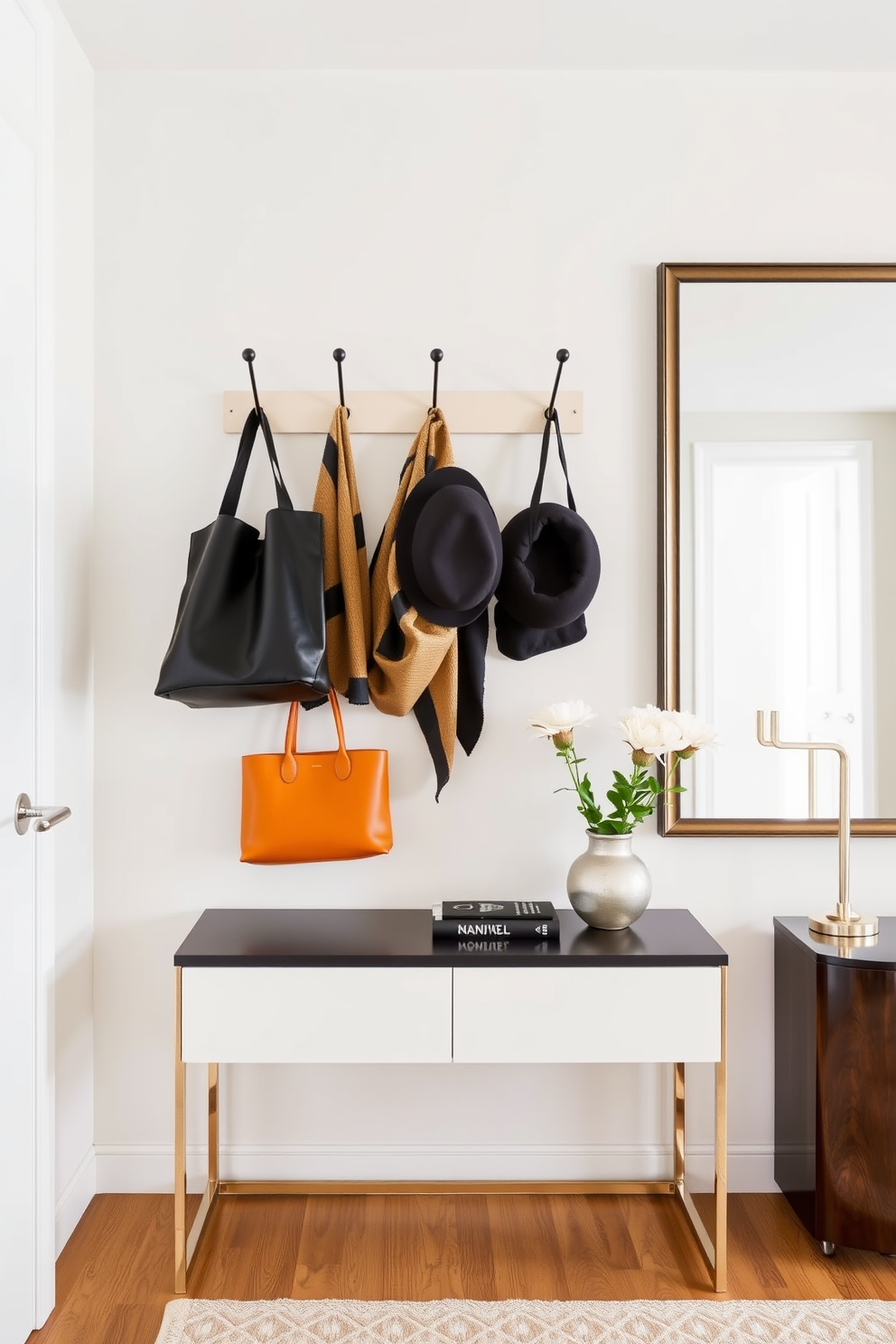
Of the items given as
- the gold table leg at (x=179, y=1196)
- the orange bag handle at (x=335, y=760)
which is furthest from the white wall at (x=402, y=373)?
the gold table leg at (x=179, y=1196)

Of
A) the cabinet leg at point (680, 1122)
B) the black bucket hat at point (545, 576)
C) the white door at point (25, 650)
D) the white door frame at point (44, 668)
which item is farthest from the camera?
the cabinet leg at point (680, 1122)

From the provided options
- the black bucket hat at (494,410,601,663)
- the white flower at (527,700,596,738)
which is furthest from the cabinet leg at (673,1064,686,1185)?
the black bucket hat at (494,410,601,663)

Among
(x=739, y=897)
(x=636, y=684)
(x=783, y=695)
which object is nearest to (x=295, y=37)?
(x=636, y=684)

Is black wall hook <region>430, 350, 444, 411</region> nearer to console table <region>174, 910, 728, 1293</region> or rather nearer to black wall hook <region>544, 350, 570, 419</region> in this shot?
black wall hook <region>544, 350, 570, 419</region>

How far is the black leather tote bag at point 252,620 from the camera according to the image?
68.7 inches

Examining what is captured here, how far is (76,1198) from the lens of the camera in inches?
77.2

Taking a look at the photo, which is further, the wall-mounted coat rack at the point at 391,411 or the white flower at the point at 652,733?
the wall-mounted coat rack at the point at 391,411

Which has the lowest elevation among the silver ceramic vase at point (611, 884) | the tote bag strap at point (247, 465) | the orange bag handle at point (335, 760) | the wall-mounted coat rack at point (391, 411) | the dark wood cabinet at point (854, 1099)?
the dark wood cabinet at point (854, 1099)

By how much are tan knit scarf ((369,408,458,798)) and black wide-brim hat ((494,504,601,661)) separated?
145 mm

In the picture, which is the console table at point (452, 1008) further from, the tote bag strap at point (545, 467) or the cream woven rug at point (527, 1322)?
the tote bag strap at point (545, 467)

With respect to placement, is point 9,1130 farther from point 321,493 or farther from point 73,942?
point 321,493

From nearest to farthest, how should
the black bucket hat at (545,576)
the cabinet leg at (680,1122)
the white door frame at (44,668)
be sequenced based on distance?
1. the white door frame at (44,668)
2. the black bucket hat at (545,576)
3. the cabinet leg at (680,1122)

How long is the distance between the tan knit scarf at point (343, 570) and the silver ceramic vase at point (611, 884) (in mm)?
581

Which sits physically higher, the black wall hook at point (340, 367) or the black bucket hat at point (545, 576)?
the black wall hook at point (340, 367)
